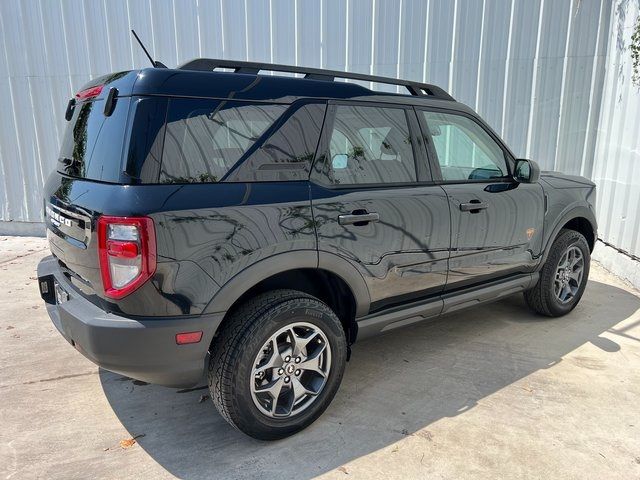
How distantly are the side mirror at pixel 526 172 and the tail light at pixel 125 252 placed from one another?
2862 mm

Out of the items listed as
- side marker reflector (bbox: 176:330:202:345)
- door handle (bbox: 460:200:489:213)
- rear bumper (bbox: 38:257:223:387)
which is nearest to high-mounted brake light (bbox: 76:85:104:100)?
rear bumper (bbox: 38:257:223:387)

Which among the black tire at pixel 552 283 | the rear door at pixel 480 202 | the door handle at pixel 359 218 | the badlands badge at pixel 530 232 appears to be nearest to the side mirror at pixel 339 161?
the door handle at pixel 359 218

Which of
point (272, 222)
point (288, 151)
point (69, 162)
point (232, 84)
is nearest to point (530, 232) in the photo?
point (288, 151)

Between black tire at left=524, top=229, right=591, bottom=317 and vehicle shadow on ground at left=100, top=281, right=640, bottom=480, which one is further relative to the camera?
black tire at left=524, top=229, right=591, bottom=317

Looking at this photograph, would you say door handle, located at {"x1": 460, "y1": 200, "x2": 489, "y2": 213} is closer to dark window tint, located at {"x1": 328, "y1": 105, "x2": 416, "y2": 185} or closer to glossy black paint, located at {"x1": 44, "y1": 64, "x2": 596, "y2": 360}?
glossy black paint, located at {"x1": 44, "y1": 64, "x2": 596, "y2": 360}

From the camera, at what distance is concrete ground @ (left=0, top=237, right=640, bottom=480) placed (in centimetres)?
247

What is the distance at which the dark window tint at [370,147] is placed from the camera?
9.23 ft

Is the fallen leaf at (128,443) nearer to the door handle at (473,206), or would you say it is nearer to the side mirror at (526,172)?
the door handle at (473,206)

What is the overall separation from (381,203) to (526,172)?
60.5 inches

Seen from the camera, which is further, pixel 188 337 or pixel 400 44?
pixel 400 44

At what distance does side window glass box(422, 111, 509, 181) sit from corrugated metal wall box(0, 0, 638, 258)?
9.94 ft

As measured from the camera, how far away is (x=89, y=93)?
9.00 feet

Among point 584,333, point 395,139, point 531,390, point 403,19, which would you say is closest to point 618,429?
point 531,390

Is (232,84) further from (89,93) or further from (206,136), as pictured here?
(89,93)
